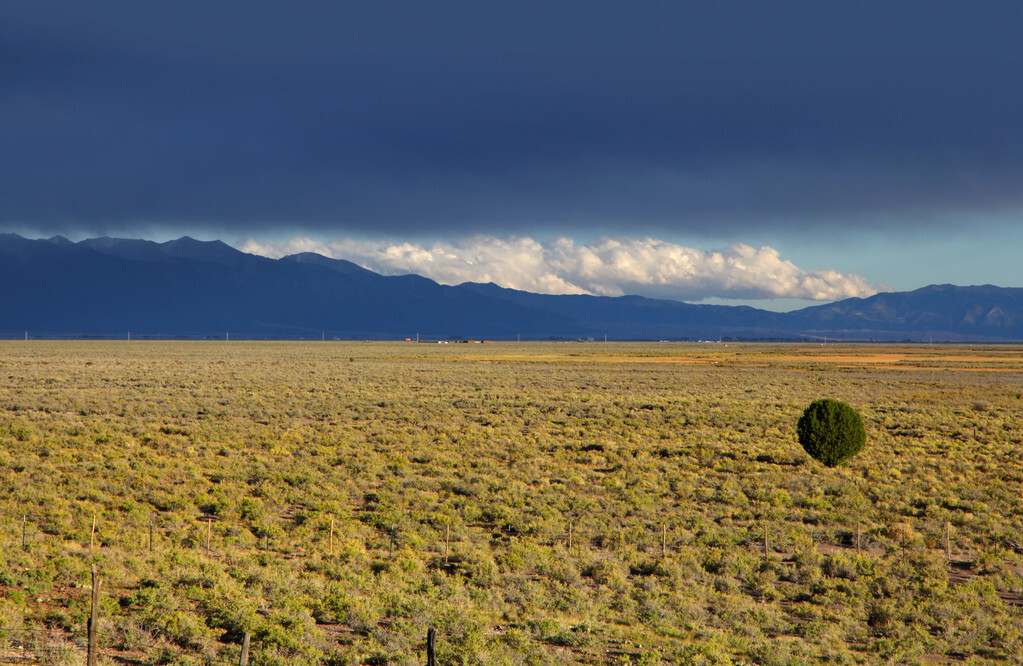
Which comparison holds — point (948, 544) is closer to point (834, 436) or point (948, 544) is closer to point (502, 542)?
point (502, 542)

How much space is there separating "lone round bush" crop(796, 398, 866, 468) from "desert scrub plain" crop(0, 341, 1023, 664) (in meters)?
0.72

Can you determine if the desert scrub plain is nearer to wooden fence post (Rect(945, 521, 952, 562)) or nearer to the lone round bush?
wooden fence post (Rect(945, 521, 952, 562))

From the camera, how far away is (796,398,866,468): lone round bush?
25.4 metres

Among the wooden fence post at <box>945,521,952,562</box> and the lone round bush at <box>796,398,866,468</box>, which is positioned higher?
the lone round bush at <box>796,398,866,468</box>

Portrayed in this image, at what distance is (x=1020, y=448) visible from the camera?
98.9 feet

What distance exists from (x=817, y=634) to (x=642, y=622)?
2.61 meters

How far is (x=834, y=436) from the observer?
2541 centimetres

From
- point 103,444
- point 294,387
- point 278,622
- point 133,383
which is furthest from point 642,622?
point 133,383

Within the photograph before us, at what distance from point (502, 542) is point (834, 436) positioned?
14.2 meters

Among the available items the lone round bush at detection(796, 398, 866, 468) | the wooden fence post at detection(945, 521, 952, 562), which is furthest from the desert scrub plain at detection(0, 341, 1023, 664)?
the lone round bush at detection(796, 398, 866, 468)

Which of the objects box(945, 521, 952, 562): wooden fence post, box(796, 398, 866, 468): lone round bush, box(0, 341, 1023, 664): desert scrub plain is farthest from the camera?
box(796, 398, 866, 468): lone round bush

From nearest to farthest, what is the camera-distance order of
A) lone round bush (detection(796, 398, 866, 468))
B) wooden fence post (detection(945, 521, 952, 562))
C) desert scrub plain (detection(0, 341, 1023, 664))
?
desert scrub plain (detection(0, 341, 1023, 664)) → wooden fence post (detection(945, 521, 952, 562)) → lone round bush (detection(796, 398, 866, 468))

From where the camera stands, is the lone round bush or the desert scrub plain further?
the lone round bush

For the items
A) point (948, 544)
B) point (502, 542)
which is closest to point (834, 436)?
point (948, 544)
